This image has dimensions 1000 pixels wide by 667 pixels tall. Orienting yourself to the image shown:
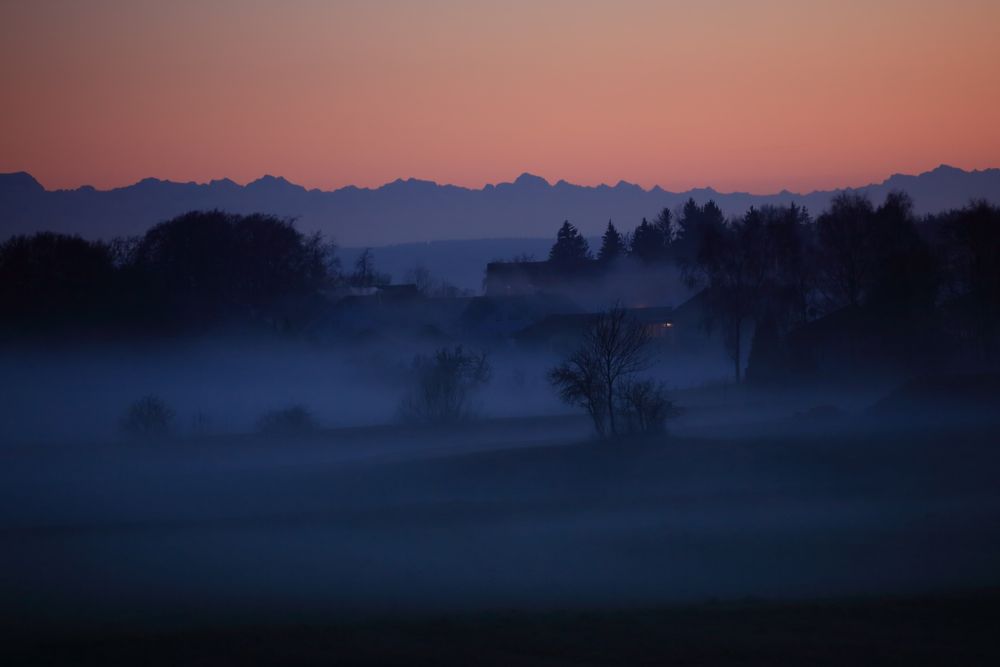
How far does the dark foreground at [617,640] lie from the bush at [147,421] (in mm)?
32854

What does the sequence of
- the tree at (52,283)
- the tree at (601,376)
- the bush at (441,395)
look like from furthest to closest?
1. the tree at (52,283)
2. the bush at (441,395)
3. the tree at (601,376)

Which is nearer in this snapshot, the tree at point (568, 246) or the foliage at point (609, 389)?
the foliage at point (609, 389)

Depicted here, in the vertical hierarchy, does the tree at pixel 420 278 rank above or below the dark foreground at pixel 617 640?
above

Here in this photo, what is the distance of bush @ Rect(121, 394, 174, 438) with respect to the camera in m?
50.1

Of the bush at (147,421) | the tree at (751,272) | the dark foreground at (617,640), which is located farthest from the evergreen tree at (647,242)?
the dark foreground at (617,640)

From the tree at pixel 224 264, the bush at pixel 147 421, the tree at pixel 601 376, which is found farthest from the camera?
the tree at pixel 224 264

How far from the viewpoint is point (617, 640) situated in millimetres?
17266

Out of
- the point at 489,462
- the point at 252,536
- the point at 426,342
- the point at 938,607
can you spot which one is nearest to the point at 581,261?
the point at 426,342

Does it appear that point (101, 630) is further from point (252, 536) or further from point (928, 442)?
point (928, 442)

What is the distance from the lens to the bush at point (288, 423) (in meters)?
50.3

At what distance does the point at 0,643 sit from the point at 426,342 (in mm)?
62037

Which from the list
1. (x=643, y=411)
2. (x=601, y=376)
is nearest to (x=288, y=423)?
(x=601, y=376)

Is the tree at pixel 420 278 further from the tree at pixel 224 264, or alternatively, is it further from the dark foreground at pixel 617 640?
the dark foreground at pixel 617 640

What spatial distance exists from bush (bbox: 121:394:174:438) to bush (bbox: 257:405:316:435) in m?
4.63
